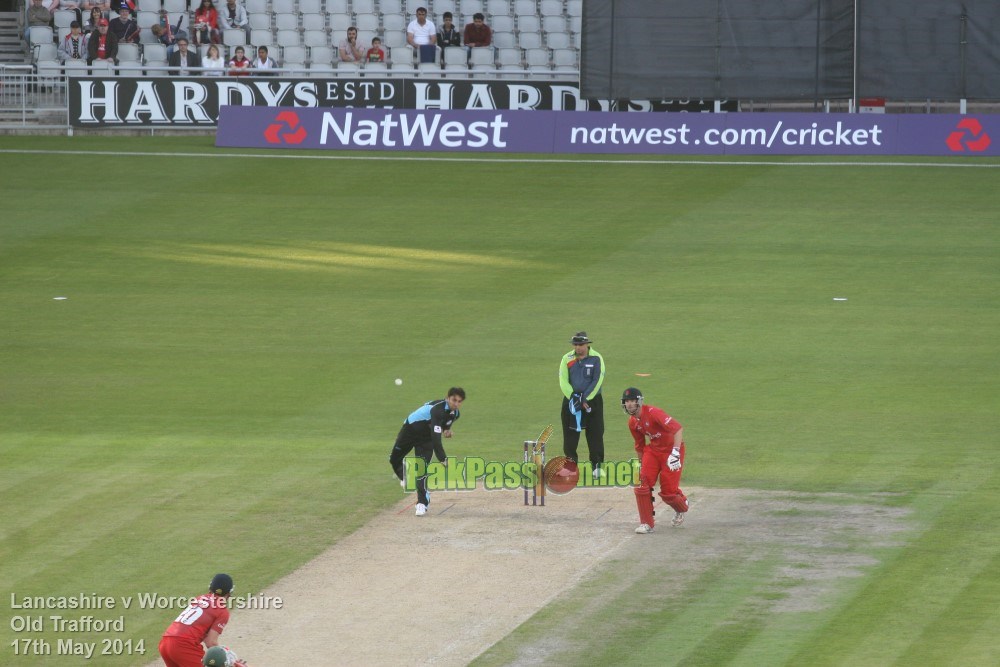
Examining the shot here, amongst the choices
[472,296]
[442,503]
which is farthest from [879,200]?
[442,503]

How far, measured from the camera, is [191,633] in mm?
11523

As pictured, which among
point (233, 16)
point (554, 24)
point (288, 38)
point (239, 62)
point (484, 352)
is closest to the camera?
point (484, 352)

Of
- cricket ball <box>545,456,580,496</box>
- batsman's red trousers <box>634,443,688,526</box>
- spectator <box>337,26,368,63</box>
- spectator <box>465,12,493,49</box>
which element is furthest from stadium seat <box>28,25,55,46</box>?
batsman's red trousers <box>634,443,688,526</box>

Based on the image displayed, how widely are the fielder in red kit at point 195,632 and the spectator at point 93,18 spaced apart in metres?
33.1

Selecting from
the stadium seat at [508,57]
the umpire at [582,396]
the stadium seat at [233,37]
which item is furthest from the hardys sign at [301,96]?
the umpire at [582,396]

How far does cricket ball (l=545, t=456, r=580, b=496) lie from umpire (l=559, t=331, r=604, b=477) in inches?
Result: 23.0

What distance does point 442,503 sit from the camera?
1719 centimetres

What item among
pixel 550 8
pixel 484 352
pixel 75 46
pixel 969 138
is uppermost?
pixel 550 8

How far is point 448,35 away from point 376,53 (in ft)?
8.36

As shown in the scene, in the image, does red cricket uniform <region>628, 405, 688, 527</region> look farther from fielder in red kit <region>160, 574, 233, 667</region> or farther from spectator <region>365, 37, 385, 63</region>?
spectator <region>365, 37, 385, 63</region>

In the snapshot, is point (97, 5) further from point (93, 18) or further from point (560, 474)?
point (560, 474)

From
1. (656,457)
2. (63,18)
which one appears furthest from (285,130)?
(656,457)

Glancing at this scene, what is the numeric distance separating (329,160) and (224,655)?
28900 mm

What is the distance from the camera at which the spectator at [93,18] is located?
42.2 metres
